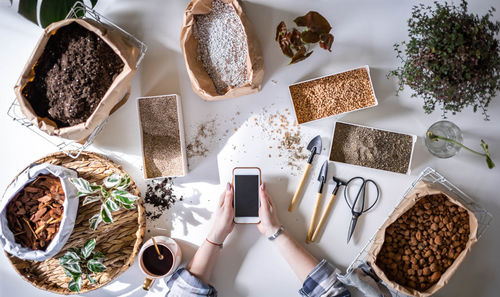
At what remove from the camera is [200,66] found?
1542mm

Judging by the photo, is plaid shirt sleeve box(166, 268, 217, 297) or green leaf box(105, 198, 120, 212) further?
plaid shirt sleeve box(166, 268, 217, 297)

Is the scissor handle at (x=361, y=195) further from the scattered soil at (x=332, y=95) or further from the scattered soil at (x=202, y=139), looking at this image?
the scattered soil at (x=202, y=139)

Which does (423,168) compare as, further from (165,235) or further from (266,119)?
(165,235)

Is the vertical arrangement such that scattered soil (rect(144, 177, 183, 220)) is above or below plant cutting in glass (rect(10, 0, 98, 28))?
below

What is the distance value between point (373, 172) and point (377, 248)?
0.34m

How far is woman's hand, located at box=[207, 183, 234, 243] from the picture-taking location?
5.16ft

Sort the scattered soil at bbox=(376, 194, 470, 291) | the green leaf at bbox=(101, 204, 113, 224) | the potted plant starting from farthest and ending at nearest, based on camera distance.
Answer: the scattered soil at bbox=(376, 194, 470, 291), the green leaf at bbox=(101, 204, 113, 224), the potted plant

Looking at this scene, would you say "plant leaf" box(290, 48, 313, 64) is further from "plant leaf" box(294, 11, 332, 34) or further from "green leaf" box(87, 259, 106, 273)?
"green leaf" box(87, 259, 106, 273)

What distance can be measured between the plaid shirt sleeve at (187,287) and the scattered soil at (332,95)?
852mm

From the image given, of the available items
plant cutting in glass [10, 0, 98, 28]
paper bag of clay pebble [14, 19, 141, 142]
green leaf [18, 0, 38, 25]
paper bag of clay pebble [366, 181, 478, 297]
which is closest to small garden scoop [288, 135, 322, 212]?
paper bag of clay pebble [366, 181, 478, 297]

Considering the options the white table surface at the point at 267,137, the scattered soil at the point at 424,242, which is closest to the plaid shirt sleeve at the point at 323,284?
the white table surface at the point at 267,137

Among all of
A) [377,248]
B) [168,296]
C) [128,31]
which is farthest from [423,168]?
[128,31]

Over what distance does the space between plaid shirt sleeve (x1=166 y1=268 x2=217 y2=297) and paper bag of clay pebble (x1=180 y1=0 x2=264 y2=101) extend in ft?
2.61

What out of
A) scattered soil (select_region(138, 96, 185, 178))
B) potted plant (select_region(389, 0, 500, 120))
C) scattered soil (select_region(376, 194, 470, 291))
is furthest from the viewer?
scattered soil (select_region(138, 96, 185, 178))
